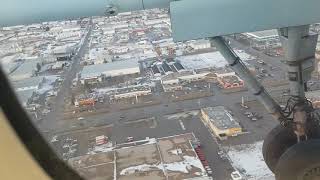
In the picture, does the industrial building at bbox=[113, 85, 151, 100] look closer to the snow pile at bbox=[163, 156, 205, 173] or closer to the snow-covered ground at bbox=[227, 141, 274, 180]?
the snow-covered ground at bbox=[227, 141, 274, 180]

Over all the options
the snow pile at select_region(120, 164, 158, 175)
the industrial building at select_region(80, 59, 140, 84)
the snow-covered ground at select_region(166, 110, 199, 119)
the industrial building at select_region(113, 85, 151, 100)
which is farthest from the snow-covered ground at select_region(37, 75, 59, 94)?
the snow pile at select_region(120, 164, 158, 175)

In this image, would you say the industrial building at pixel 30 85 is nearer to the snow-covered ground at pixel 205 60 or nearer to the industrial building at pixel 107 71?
the industrial building at pixel 107 71

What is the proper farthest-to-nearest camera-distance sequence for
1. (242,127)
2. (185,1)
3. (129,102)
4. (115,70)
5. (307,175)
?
(115,70), (129,102), (242,127), (307,175), (185,1)

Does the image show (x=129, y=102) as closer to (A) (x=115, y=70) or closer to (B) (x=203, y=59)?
(A) (x=115, y=70)

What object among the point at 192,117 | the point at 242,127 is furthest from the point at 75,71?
the point at 242,127

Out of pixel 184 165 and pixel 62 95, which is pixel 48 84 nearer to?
pixel 62 95

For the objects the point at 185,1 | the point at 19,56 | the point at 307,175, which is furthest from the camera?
the point at 19,56

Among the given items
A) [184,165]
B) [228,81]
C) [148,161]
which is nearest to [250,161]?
[184,165]
